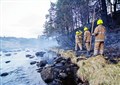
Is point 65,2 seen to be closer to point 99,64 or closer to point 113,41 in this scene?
point 113,41

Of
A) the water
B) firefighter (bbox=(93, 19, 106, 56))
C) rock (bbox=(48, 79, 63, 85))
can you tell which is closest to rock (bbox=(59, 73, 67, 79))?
rock (bbox=(48, 79, 63, 85))

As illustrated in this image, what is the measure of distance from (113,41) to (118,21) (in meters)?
5.75

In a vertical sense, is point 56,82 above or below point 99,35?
below

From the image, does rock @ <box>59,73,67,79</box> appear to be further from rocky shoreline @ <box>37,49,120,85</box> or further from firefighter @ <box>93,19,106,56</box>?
firefighter @ <box>93,19,106,56</box>

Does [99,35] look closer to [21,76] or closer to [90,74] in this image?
[90,74]

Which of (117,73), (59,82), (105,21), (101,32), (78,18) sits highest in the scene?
(78,18)

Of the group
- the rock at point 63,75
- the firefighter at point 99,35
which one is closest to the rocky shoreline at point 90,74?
the rock at point 63,75

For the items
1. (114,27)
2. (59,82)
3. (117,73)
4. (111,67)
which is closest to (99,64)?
(111,67)

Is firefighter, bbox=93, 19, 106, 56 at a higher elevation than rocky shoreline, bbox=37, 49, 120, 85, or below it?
higher

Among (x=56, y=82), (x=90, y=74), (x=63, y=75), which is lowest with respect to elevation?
(x=56, y=82)

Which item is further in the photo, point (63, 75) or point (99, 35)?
point (63, 75)

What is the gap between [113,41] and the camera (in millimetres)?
20156

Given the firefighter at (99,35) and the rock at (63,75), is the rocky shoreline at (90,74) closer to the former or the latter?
the rock at (63,75)

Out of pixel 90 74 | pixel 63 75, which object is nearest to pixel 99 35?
pixel 90 74
